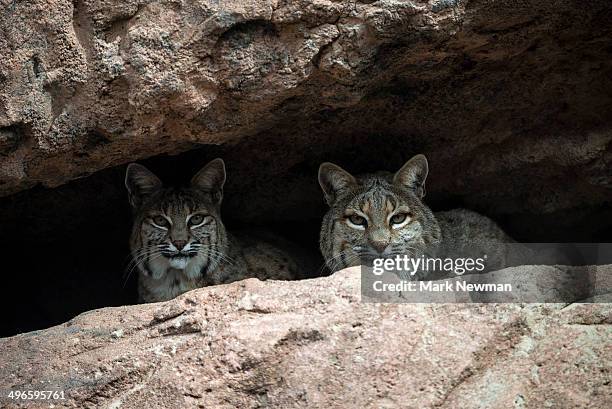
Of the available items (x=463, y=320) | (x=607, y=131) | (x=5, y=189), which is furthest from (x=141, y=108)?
(x=607, y=131)

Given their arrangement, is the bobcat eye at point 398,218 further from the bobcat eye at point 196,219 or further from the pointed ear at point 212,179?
the bobcat eye at point 196,219

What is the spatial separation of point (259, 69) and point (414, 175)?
74.0 inches

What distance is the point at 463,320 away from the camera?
4.98m

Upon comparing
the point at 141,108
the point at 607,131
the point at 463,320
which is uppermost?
the point at 607,131

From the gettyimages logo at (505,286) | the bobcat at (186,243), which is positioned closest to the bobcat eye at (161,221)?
the bobcat at (186,243)

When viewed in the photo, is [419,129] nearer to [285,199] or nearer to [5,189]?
[285,199]

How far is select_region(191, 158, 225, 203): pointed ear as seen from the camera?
23.6ft

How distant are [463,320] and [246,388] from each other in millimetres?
1234

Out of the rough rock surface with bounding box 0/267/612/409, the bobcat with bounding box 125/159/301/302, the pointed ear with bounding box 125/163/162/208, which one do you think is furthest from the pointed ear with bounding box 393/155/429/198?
the pointed ear with bounding box 125/163/162/208

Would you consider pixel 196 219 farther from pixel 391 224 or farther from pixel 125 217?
pixel 391 224

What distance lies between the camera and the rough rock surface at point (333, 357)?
471cm

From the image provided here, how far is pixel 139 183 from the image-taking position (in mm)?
7273

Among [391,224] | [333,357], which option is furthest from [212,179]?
[333,357]

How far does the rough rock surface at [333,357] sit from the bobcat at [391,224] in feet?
4.29
